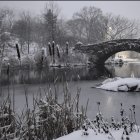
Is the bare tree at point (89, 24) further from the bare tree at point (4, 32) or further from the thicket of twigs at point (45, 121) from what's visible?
the thicket of twigs at point (45, 121)

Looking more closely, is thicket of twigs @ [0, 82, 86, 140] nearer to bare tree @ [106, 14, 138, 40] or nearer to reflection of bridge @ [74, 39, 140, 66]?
reflection of bridge @ [74, 39, 140, 66]

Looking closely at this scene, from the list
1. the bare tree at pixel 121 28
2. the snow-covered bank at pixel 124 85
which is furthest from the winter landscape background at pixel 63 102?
the bare tree at pixel 121 28

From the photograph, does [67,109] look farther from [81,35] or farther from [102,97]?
[81,35]

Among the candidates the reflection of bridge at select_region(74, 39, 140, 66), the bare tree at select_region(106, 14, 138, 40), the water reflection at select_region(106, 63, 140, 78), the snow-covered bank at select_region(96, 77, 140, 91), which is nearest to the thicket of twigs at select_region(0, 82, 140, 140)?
the snow-covered bank at select_region(96, 77, 140, 91)

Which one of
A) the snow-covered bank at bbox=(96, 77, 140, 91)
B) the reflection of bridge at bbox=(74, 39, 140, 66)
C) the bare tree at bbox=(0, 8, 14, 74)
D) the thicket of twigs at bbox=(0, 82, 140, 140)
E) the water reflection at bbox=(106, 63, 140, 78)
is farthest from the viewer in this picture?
the reflection of bridge at bbox=(74, 39, 140, 66)

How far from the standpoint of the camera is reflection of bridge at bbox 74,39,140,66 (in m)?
33.8

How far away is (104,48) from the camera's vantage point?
118 feet

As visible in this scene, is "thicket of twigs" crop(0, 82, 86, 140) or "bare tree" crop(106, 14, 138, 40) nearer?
"thicket of twigs" crop(0, 82, 86, 140)

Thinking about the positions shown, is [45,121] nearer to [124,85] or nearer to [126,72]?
[124,85]

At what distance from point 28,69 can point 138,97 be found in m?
19.8

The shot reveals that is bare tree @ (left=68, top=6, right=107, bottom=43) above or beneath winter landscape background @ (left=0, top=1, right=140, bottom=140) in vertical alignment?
above

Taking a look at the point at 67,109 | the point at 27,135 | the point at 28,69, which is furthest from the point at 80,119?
the point at 28,69

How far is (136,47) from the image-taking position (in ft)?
111

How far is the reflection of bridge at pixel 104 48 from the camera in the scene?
33750mm
